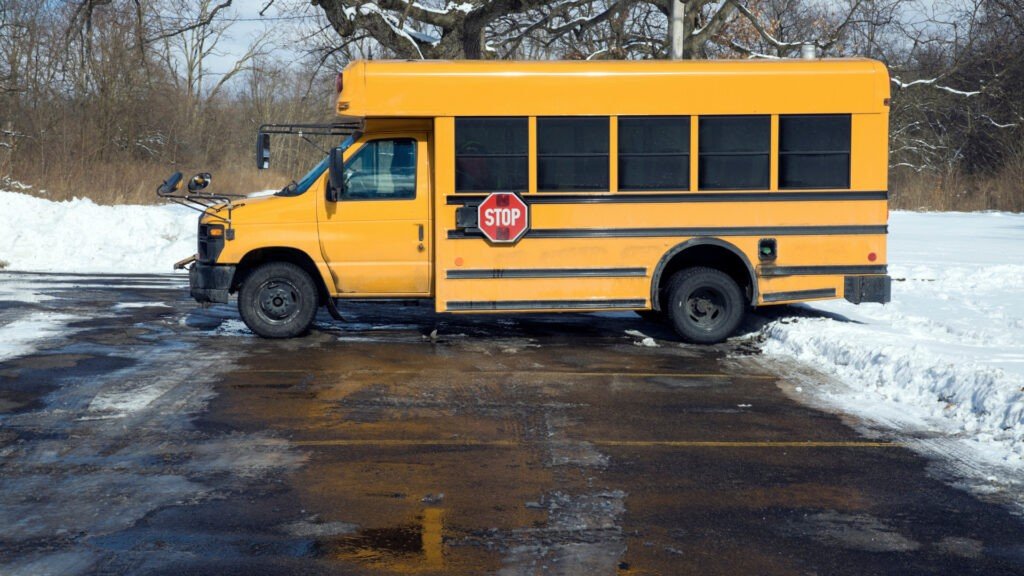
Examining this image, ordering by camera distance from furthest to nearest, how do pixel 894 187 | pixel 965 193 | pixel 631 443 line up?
1. pixel 894 187
2. pixel 965 193
3. pixel 631 443

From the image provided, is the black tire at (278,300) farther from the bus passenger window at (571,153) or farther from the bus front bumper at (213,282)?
the bus passenger window at (571,153)

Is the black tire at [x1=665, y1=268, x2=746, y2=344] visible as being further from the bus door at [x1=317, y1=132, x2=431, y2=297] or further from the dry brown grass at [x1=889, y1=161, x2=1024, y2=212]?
the dry brown grass at [x1=889, y1=161, x2=1024, y2=212]

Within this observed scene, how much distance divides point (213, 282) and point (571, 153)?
4.07 metres

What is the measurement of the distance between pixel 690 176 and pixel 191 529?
745 centimetres

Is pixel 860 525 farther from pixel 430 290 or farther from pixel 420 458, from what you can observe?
pixel 430 290

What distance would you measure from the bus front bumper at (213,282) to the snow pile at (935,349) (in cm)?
581

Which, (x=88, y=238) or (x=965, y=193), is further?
(x=965, y=193)

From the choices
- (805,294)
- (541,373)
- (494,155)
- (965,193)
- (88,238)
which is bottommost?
(541,373)

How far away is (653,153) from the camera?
11.8m

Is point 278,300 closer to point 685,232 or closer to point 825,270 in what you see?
point 685,232

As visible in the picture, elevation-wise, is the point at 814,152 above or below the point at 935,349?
above

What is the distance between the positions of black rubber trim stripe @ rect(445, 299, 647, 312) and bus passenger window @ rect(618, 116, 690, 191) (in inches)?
48.5

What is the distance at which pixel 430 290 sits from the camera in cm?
1191

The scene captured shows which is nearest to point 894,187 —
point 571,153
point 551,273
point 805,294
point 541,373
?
point 805,294
